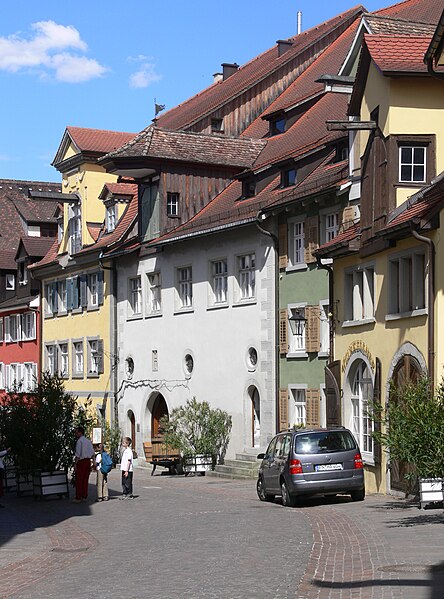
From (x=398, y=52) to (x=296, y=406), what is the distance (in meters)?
12.4

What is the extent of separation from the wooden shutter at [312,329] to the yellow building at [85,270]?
15.2m

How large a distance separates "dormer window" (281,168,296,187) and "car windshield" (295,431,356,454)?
46.2ft

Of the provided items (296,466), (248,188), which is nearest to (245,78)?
(248,188)

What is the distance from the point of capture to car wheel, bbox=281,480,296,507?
25.0 m

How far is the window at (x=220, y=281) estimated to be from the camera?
40750mm

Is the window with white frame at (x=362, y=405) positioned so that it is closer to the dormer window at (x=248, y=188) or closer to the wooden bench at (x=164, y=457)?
the wooden bench at (x=164, y=457)

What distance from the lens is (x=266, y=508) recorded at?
25.0 metres

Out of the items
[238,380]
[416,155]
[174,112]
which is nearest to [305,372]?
[238,380]

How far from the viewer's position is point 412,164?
26.4 meters

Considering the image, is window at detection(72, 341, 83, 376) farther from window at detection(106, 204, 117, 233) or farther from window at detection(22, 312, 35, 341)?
window at detection(22, 312, 35, 341)

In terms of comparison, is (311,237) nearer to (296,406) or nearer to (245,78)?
(296,406)

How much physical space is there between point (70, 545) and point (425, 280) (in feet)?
30.5

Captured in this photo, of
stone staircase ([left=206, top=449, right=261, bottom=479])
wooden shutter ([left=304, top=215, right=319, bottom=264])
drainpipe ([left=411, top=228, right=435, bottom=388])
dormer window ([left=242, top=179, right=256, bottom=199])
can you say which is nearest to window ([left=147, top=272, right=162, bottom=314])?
dormer window ([left=242, top=179, right=256, bottom=199])

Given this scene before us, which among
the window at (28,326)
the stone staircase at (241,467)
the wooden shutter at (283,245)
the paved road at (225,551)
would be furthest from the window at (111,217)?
the paved road at (225,551)
